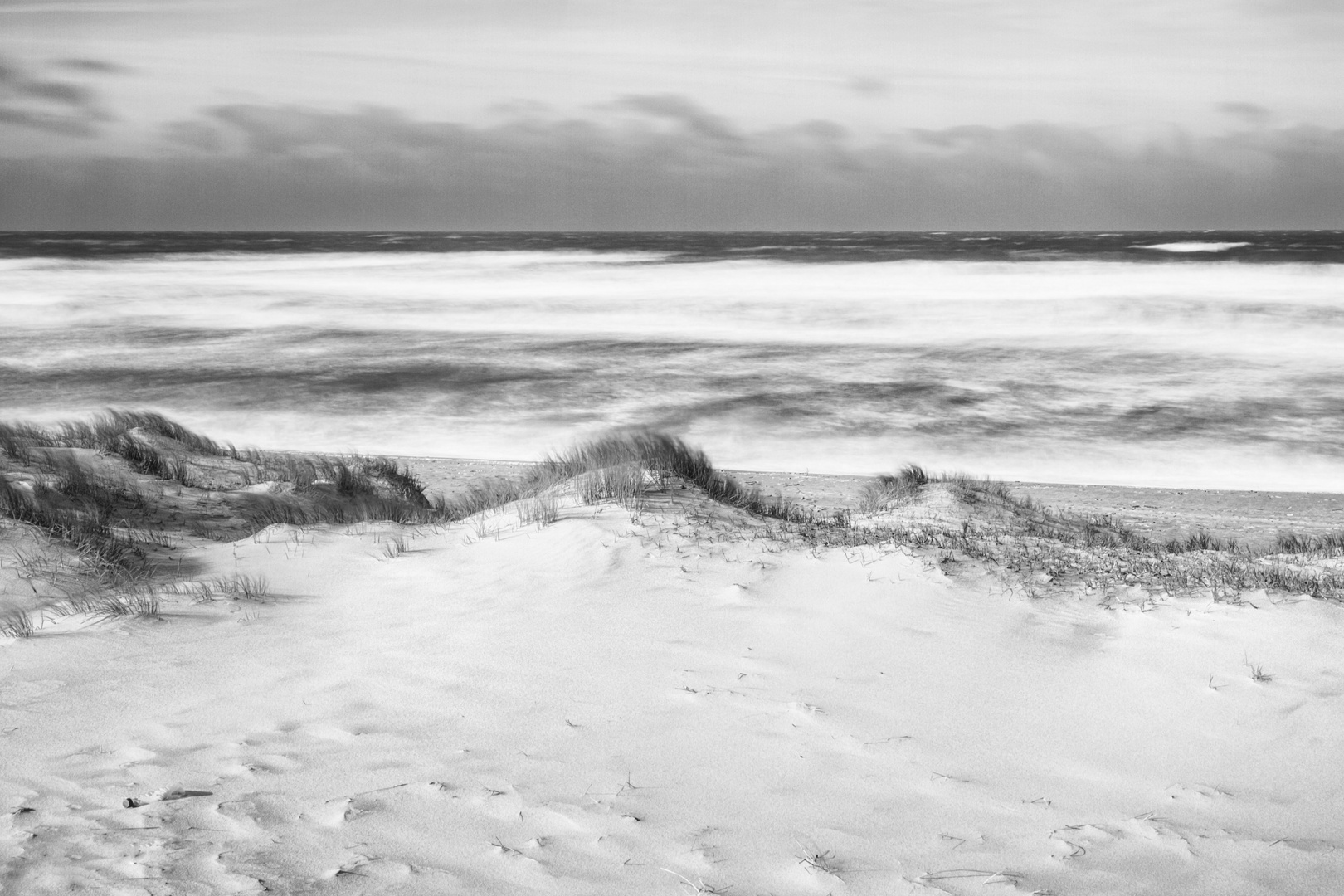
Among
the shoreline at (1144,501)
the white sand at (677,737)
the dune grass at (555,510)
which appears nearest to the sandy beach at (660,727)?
the white sand at (677,737)

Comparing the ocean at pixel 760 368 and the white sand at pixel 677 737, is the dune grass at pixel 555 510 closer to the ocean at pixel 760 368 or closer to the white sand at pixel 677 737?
the white sand at pixel 677 737

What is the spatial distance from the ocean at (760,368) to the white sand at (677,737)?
663 centimetres

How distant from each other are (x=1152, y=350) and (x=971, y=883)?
64.9ft

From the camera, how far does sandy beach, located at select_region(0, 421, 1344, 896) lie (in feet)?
8.25

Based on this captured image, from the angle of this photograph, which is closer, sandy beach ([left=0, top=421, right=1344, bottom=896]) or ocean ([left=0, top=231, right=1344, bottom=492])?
sandy beach ([left=0, top=421, right=1344, bottom=896])

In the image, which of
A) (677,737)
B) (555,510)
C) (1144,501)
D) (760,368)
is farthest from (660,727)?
(760,368)

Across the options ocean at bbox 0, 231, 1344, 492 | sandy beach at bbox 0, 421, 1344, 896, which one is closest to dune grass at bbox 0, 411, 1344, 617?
sandy beach at bbox 0, 421, 1344, 896

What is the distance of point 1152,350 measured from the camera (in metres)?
20.2

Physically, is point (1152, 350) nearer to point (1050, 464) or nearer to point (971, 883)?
point (1050, 464)

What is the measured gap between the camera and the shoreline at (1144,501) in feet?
24.4

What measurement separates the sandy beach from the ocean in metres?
6.52

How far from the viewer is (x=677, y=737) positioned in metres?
3.15

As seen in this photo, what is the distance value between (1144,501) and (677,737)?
6369 mm

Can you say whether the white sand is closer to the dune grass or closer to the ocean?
the dune grass
